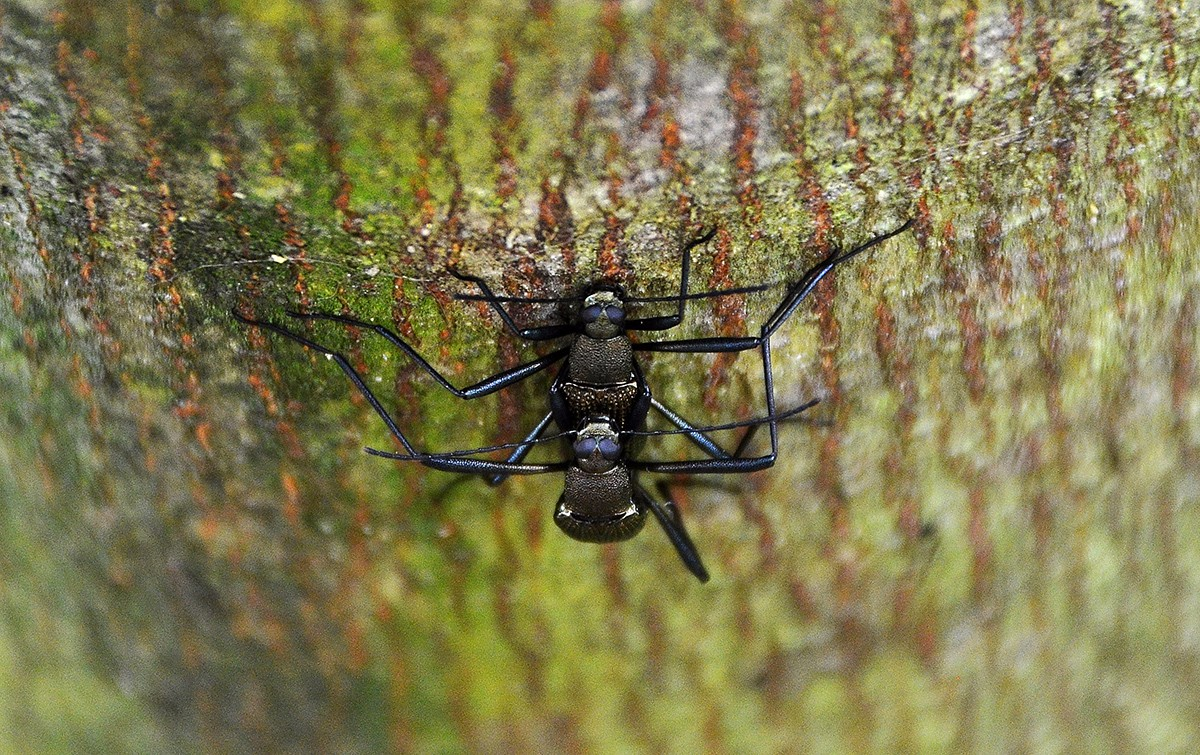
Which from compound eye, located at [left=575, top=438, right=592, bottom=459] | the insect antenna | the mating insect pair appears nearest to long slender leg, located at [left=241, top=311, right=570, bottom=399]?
the mating insect pair

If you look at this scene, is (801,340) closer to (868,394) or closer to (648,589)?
(868,394)

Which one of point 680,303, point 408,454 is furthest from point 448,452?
point 680,303

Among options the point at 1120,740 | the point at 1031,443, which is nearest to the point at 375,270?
the point at 1031,443

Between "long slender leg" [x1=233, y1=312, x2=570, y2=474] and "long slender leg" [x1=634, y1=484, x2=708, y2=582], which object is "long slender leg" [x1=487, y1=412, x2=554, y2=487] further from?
"long slender leg" [x1=634, y1=484, x2=708, y2=582]

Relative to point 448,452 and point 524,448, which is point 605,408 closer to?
point 524,448

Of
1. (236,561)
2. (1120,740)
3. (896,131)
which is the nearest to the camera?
(896,131)

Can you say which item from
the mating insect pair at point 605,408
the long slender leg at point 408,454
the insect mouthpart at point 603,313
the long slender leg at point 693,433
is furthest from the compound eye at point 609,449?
the insect mouthpart at point 603,313
